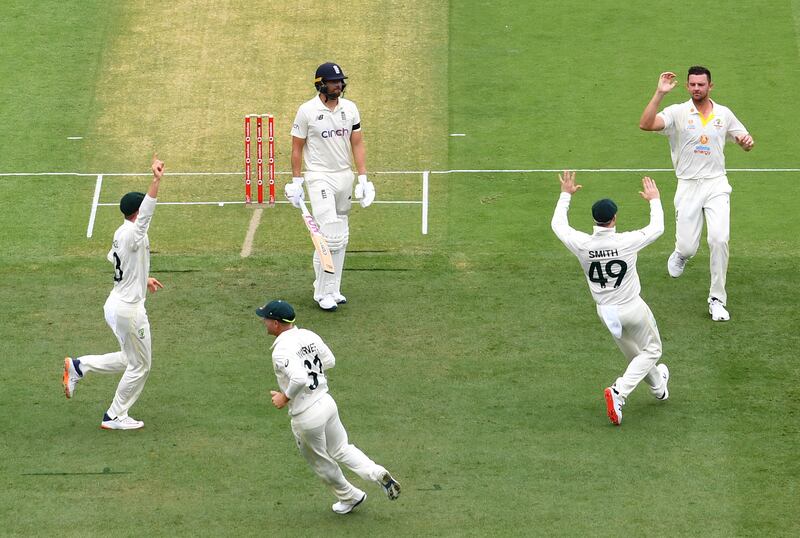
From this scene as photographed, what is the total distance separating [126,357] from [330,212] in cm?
421

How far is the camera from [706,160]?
16797 mm

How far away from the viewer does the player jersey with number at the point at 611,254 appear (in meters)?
13.7

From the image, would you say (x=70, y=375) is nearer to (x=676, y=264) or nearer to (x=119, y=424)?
(x=119, y=424)

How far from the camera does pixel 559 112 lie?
23.4 metres

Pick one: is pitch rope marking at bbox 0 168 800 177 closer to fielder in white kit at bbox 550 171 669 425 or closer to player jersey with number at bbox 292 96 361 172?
player jersey with number at bbox 292 96 361 172

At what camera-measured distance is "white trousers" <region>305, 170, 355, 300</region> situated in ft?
56.7

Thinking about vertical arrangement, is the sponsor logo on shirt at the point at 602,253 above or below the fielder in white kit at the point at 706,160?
below

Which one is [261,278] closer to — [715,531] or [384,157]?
[384,157]

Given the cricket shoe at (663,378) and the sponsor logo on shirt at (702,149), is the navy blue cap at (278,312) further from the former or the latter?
the sponsor logo on shirt at (702,149)

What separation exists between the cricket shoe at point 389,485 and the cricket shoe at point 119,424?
3404mm

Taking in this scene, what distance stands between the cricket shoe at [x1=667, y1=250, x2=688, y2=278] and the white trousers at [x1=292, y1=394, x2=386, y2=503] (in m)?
6.93

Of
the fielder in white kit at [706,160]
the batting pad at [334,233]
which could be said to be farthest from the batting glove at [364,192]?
the fielder in white kit at [706,160]

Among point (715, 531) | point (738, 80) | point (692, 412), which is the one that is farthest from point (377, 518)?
point (738, 80)

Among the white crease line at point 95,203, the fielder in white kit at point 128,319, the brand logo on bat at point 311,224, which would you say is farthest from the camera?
the white crease line at point 95,203
